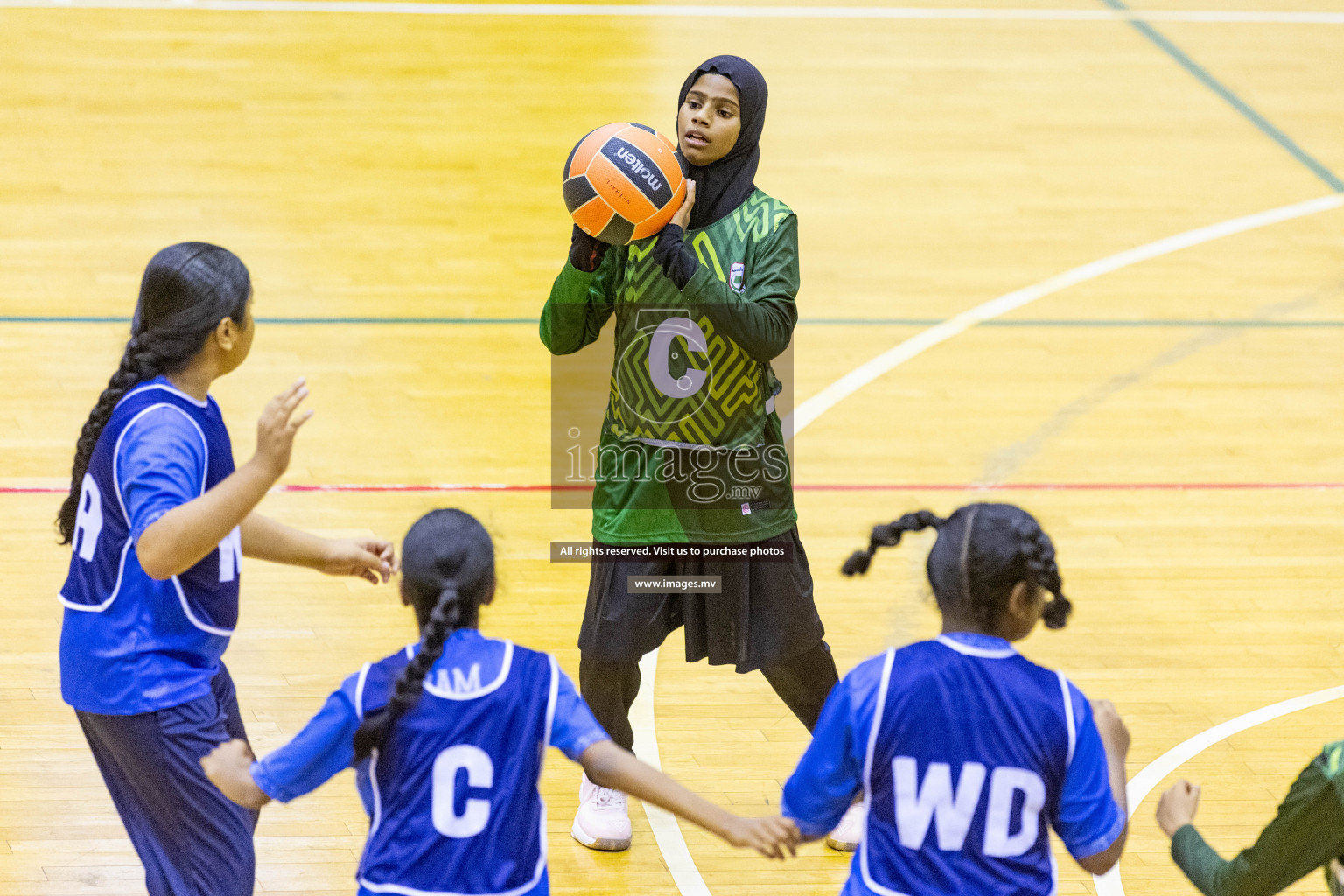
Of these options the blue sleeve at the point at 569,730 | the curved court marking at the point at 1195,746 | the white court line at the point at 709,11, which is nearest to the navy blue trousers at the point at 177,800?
the blue sleeve at the point at 569,730

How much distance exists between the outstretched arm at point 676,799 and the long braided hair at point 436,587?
0.99 ft

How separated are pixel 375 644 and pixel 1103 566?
103 inches

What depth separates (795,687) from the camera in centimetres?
390

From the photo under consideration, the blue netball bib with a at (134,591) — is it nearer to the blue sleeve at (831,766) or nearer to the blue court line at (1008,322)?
the blue sleeve at (831,766)

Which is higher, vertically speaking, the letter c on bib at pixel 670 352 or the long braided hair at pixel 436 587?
the letter c on bib at pixel 670 352

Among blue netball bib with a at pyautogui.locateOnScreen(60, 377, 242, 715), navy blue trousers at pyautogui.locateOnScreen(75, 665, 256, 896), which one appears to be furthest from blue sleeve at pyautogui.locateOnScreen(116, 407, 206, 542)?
navy blue trousers at pyautogui.locateOnScreen(75, 665, 256, 896)

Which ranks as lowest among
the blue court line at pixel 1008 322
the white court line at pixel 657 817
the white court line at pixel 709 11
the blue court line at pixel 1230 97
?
the white court line at pixel 657 817

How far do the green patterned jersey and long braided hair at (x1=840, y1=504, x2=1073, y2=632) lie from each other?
113cm

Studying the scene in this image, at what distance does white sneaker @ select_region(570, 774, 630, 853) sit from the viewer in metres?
3.98

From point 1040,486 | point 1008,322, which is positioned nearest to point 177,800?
point 1040,486

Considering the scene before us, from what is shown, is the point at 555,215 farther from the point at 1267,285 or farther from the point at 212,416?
the point at 212,416

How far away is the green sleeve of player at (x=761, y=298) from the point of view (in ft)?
11.4

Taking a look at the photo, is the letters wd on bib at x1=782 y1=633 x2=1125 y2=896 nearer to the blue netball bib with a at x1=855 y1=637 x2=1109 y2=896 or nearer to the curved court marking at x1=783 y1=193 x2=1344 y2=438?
the blue netball bib with a at x1=855 y1=637 x2=1109 y2=896

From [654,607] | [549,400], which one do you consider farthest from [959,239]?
[654,607]
